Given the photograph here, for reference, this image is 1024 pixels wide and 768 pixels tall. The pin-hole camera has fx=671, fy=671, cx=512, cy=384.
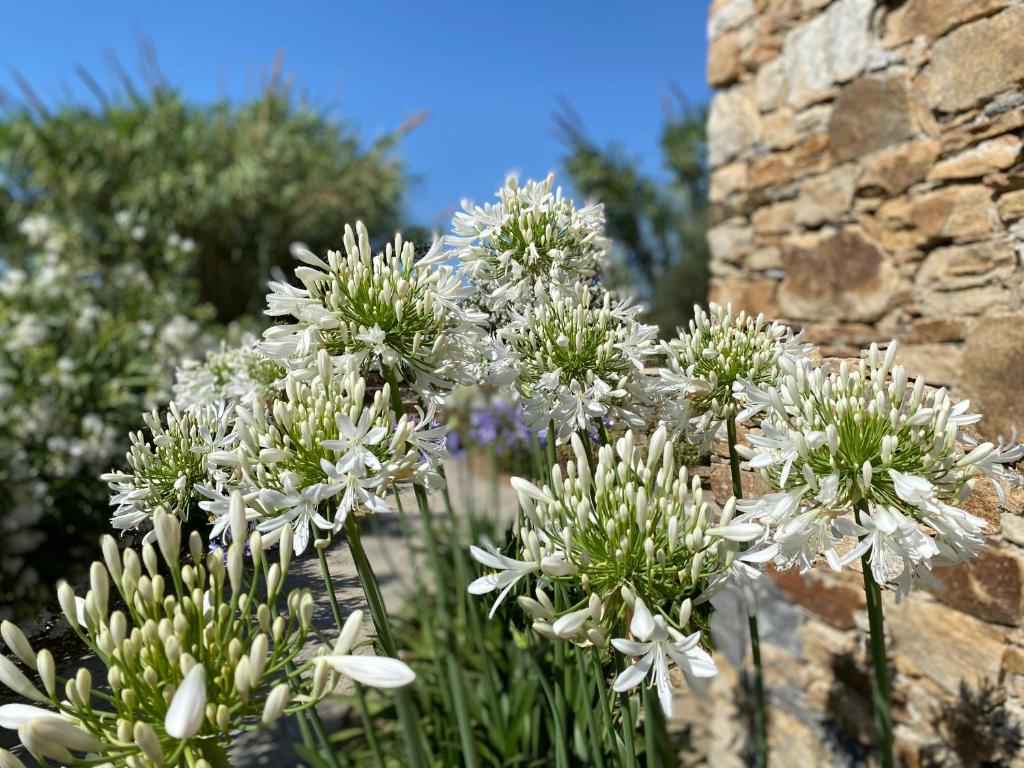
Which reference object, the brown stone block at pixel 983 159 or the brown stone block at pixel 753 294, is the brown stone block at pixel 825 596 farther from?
the brown stone block at pixel 983 159

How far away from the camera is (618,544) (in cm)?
86

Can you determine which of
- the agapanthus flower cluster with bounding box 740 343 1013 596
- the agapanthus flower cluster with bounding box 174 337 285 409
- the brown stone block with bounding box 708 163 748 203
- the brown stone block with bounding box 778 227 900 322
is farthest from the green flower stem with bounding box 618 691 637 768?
the brown stone block with bounding box 708 163 748 203

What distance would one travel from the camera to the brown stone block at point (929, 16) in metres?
1.98

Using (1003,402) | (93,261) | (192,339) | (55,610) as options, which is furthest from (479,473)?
(55,610)

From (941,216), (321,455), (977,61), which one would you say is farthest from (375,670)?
(941,216)

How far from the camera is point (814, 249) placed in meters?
2.98

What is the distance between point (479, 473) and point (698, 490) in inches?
297

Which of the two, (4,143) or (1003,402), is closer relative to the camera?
(1003,402)

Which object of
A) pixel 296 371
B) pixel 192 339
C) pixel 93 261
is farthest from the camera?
pixel 93 261

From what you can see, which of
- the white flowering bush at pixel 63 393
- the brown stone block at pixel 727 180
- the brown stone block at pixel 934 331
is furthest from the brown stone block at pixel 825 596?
the white flowering bush at pixel 63 393

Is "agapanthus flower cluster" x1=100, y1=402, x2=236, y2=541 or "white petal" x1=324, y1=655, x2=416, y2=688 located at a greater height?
"agapanthus flower cluster" x1=100, y1=402, x2=236, y2=541

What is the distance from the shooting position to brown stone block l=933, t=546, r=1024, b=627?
1980 mm

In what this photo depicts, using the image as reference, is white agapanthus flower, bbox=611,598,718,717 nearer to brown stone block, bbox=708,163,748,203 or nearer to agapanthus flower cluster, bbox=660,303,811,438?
agapanthus flower cluster, bbox=660,303,811,438

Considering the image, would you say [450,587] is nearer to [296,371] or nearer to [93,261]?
[296,371]
